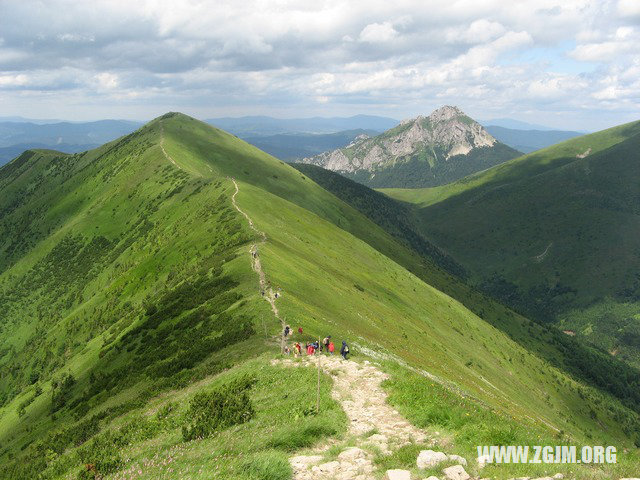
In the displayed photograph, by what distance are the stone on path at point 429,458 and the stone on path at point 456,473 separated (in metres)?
0.65

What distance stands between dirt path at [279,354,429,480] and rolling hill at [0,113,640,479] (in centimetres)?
74

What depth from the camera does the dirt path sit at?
51.1 feet

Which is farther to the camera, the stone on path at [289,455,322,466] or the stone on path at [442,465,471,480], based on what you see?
the stone on path at [289,455,322,466]

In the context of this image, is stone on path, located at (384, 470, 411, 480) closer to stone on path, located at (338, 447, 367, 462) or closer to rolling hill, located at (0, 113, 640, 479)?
rolling hill, located at (0, 113, 640, 479)

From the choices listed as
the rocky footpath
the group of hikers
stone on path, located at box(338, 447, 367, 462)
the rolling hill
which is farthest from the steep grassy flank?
stone on path, located at box(338, 447, 367, 462)

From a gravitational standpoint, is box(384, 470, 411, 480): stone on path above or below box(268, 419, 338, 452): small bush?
above

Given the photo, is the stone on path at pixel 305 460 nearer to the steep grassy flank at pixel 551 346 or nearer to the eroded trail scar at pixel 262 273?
the eroded trail scar at pixel 262 273

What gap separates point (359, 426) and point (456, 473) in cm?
628

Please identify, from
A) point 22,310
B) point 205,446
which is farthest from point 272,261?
point 22,310

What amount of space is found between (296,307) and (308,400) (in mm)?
18057

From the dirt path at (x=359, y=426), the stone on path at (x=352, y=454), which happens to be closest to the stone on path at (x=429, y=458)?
the dirt path at (x=359, y=426)

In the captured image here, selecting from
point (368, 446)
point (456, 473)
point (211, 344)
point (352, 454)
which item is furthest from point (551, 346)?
point (456, 473)

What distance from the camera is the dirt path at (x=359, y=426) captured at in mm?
15562

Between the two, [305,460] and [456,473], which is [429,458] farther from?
[305,460]
